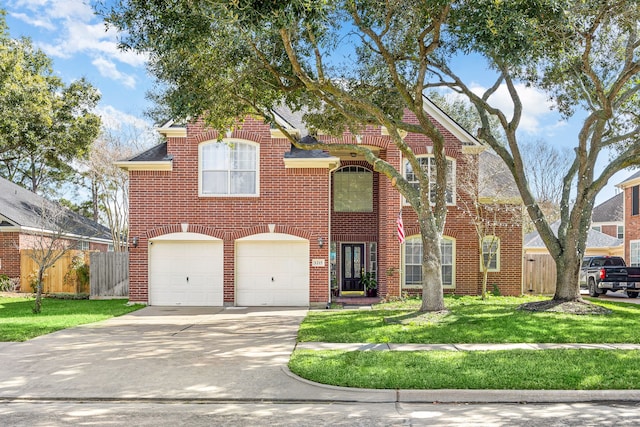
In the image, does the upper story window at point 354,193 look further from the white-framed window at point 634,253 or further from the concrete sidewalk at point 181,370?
the white-framed window at point 634,253

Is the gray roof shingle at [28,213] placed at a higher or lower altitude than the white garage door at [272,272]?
higher

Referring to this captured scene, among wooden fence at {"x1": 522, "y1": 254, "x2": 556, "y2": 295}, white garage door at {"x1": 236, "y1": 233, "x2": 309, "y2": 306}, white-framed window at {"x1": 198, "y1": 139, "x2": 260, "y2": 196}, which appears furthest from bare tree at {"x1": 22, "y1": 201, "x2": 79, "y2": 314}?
wooden fence at {"x1": 522, "y1": 254, "x2": 556, "y2": 295}

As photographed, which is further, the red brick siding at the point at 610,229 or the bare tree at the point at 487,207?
the red brick siding at the point at 610,229

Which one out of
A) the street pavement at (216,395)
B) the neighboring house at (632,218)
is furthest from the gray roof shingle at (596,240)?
the street pavement at (216,395)

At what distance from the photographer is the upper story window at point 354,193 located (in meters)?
22.0

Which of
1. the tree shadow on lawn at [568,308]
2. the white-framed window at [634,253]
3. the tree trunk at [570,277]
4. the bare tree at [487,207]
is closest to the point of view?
the tree shadow on lawn at [568,308]

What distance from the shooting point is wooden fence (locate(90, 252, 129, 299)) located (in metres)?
21.6

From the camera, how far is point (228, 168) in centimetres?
1862

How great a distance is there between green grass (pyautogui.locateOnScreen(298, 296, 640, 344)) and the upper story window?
20.9 ft

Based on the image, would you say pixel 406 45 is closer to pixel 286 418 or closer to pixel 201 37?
pixel 201 37

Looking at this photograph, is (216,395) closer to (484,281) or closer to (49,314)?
(49,314)

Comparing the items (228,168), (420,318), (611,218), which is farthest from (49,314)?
(611,218)

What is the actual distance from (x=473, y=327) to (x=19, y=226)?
20701mm

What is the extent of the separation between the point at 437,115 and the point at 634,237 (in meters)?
15.9
